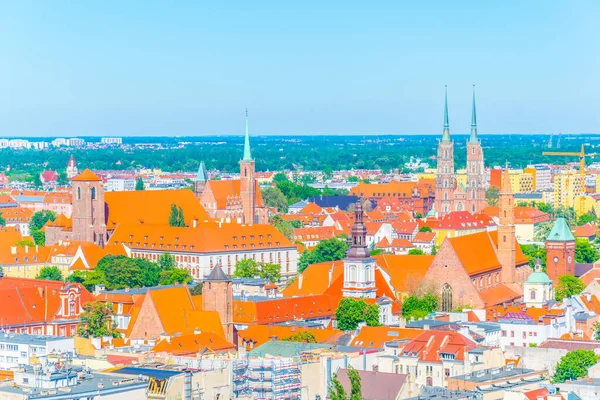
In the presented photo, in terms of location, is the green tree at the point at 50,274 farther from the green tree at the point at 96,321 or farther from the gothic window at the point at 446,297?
the gothic window at the point at 446,297

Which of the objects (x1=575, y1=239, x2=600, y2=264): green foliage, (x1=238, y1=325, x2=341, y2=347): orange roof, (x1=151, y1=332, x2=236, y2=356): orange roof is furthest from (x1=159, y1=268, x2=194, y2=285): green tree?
(x1=575, y1=239, x2=600, y2=264): green foliage

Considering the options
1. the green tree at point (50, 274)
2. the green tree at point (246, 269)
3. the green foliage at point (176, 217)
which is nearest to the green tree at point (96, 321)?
the green tree at point (50, 274)

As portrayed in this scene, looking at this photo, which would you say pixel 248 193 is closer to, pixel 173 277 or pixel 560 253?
pixel 173 277

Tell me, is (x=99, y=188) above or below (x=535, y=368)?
above

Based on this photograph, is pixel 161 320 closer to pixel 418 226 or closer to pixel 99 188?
pixel 99 188

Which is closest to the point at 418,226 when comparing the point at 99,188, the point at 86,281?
the point at 99,188

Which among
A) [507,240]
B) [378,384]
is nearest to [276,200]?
[507,240]

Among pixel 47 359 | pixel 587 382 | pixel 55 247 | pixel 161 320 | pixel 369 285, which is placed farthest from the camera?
pixel 55 247
